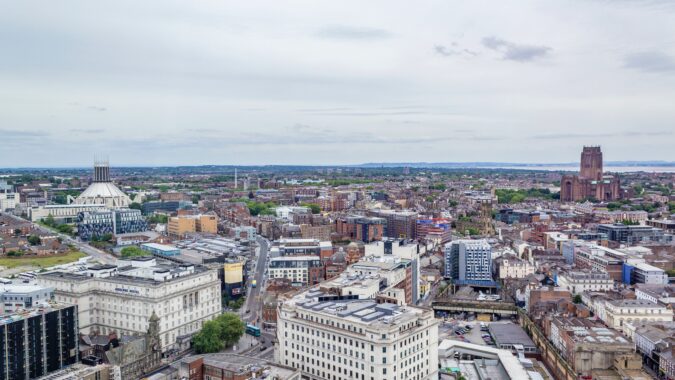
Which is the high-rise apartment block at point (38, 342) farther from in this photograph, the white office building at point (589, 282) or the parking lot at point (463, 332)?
the white office building at point (589, 282)

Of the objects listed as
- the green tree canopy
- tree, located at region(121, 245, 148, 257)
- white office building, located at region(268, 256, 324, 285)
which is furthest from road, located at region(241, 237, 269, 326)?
tree, located at region(121, 245, 148, 257)

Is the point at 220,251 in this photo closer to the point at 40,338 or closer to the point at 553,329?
the point at 40,338

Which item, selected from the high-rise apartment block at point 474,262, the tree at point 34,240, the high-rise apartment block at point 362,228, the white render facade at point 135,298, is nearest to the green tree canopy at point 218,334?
the white render facade at point 135,298

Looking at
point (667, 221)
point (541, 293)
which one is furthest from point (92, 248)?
point (667, 221)

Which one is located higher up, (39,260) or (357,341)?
(357,341)

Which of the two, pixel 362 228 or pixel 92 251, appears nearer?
pixel 92 251

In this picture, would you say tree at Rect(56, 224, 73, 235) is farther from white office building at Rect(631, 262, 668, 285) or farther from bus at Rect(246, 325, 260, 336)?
white office building at Rect(631, 262, 668, 285)

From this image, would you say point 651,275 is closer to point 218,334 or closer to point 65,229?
point 218,334

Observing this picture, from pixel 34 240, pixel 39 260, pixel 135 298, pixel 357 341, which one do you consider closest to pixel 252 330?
pixel 135 298
